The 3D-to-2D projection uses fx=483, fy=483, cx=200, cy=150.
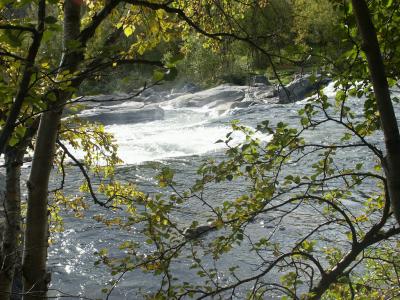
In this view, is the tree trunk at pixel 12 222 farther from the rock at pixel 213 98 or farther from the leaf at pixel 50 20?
the rock at pixel 213 98

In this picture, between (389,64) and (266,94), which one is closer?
(389,64)

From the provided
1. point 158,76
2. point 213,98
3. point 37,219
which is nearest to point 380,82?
point 158,76

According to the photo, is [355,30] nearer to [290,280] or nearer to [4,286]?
[290,280]

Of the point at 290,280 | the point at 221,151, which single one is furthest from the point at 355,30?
the point at 221,151

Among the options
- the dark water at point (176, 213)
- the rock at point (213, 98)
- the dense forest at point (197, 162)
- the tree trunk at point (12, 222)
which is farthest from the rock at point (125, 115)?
the tree trunk at point (12, 222)

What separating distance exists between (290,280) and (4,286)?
1674mm

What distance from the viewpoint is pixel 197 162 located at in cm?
1434

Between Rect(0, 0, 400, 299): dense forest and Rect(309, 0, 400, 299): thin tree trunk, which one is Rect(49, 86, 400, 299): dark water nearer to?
Rect(0, 0, 400, 299): dense forest

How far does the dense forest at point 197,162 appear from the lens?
1.78 metres

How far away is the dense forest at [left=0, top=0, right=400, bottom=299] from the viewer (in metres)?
Result: 1.78

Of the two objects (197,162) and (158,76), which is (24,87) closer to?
(158,76)

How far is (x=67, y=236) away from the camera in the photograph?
9539 millimetres

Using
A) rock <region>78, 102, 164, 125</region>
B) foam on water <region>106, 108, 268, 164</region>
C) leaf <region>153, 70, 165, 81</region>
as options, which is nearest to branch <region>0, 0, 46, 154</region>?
leaf <region>153, 70, 165, 81</region>

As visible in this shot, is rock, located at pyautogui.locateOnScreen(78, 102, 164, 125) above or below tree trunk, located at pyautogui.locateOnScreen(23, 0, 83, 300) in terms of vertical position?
above
